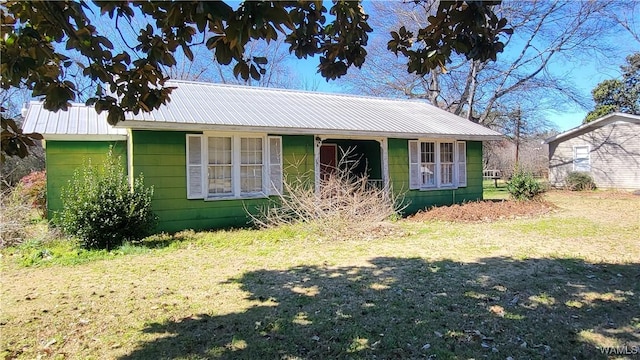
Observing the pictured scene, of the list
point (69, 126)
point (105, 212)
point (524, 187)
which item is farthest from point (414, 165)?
point (69, 126)

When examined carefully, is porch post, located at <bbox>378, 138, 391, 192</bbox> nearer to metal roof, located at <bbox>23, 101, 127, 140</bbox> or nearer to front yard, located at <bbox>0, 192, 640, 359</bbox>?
front yard, located at <bbox>0, 192, 640, 359</bbox>

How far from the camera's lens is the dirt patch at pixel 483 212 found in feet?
34.9

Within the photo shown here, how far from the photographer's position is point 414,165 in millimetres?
12438

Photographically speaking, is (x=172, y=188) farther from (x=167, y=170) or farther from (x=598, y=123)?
(x=598, y=123)

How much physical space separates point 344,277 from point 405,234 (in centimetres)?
348

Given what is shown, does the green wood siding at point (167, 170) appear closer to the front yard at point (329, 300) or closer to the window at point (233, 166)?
the window at point (233, 166)

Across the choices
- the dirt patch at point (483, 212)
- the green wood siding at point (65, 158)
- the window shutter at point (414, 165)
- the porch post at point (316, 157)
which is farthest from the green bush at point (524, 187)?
the green wood siding at point (65, 158)

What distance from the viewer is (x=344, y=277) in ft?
17.4

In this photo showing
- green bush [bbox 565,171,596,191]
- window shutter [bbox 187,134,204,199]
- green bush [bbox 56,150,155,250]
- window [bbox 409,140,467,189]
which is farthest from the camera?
green bush [bbox 565,171,596,191]

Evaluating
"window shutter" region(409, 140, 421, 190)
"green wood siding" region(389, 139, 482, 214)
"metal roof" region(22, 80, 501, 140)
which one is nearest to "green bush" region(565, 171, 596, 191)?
"metal roof" region(22, 80, 501, 140)

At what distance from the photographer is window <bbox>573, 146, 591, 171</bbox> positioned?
853 inches

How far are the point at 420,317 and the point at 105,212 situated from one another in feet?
19.5

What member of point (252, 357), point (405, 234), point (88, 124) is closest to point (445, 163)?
point (405, 234)

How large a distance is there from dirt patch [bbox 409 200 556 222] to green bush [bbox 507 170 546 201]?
1.75 feet
